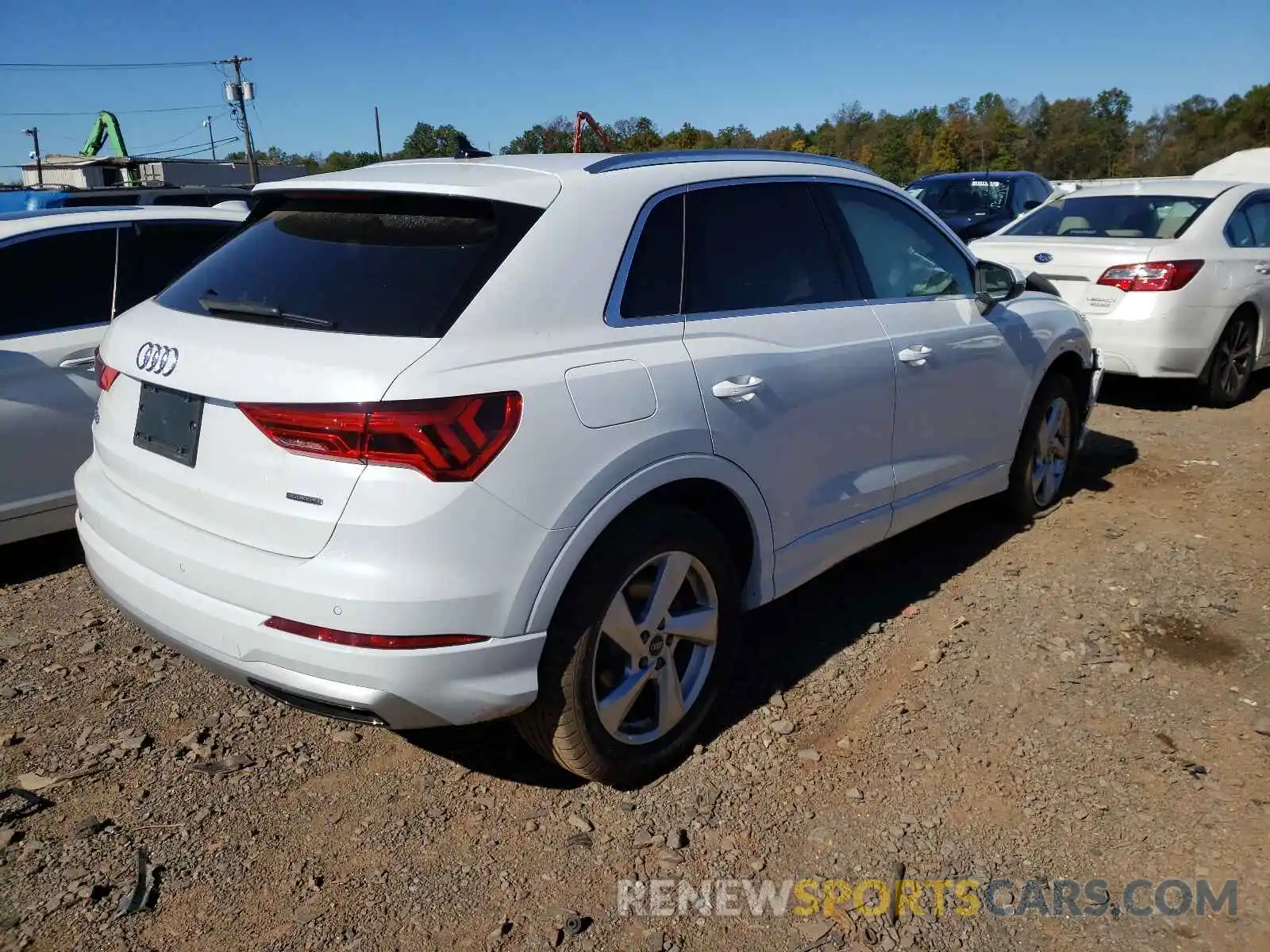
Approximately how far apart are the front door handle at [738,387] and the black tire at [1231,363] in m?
5.71

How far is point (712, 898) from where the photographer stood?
265cm

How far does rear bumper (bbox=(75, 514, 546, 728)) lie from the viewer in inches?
96.2

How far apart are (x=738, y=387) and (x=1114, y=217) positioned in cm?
621

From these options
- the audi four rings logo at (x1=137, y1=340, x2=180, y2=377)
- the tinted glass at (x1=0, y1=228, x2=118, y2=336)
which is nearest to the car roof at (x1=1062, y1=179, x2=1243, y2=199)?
the tinted glass at (x1=0, y1=228, x2=118, y2=336)

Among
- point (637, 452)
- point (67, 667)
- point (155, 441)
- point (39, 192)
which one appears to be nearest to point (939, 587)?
point (637, 452)

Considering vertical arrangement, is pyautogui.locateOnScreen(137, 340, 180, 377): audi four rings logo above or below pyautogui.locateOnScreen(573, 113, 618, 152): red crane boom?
below

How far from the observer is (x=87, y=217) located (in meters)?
4.99

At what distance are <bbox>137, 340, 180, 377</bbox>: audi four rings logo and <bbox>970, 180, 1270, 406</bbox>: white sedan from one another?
6229 millimetres

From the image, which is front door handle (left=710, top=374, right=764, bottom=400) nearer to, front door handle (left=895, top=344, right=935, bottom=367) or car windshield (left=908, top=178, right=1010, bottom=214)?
front door handle (left=895, top=344, right=935, bottom=367)

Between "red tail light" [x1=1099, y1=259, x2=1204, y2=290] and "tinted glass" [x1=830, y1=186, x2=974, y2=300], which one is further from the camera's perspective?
"red tail light" [x1=1099, y1=259, x2=1204, y2=290]

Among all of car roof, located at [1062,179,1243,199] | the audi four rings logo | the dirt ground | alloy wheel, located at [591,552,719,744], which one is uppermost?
car roof, located at [1062,179,1243,199]

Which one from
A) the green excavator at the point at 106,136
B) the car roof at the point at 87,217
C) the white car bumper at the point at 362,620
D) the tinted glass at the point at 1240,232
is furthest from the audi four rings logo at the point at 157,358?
the green excavator at the point at 106,136

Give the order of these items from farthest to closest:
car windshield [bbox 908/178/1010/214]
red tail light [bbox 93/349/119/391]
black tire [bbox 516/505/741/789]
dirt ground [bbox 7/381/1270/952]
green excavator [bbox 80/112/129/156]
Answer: green excavator [bbox 80/112/129/156]
car windshield [bbox 908/178/1010/214]
red tail light [bbox 93/349/119/391]
black tire [bbox 516/505/741/789]
dirt ground [bbox 7/381/1270/952]

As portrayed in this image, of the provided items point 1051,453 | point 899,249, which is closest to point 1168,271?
point 1051,453
